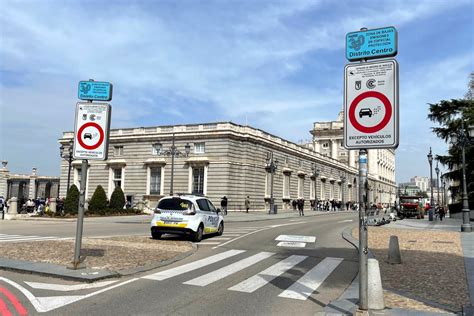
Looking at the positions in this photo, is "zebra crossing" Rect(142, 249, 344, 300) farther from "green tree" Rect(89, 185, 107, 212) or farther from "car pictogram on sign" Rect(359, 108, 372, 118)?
"green tree" Rect(89, 185, 107, 212)

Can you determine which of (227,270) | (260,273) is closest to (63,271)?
(227,270)

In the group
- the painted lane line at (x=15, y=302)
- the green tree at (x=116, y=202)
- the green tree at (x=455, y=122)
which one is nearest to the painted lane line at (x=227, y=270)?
the painted lane line at (x=15, y=302)

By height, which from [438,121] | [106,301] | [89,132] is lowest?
[106,301]

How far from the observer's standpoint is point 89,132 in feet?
32.6

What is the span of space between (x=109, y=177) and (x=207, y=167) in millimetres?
15983

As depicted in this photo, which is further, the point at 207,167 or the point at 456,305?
the point at 207,167

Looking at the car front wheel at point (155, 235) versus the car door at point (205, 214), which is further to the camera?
the car door at point (205, 214)

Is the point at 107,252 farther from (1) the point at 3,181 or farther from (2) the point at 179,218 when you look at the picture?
(1) the point at 3,181

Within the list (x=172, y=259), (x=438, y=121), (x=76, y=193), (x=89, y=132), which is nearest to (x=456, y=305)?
(x=172, y=259)

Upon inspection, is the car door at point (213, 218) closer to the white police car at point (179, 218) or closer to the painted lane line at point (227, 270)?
the white police car at point (179, 218)

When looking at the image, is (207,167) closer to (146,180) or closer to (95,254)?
(146,180)

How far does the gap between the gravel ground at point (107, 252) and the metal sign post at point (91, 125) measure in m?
0.87

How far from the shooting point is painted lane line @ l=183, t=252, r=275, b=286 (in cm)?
879

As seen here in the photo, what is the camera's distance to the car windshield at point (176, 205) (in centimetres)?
1641
